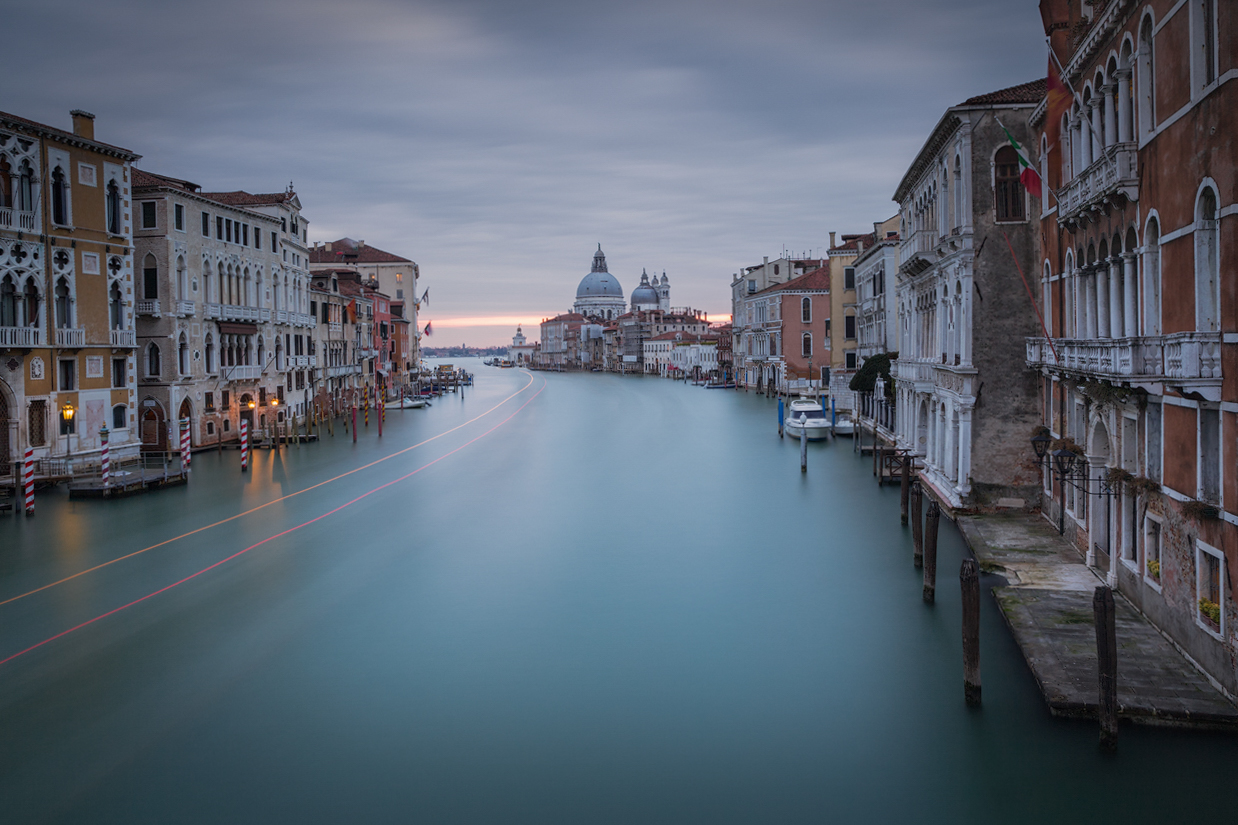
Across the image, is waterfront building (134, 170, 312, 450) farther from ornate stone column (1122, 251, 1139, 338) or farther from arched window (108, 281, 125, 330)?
ornate stone column (1122, 251, 1139, 338)

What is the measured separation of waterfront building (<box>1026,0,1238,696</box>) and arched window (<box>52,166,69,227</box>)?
23648mm

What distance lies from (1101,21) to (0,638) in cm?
1654

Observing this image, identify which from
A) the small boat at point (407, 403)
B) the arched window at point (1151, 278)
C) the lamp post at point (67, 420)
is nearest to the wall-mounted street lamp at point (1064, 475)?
the arched window at point (1151, 278)

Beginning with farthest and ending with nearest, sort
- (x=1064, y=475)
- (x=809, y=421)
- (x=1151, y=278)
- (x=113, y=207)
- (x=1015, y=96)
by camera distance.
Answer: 1. (x=809, y=421)
2. (x=113, y=207)
3. (x=1015, y=96)
4. (x=1064, y=475)
5. (x=1151, y=278)

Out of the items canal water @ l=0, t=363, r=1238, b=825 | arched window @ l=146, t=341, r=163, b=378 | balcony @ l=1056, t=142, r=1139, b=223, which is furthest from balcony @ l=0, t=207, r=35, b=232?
balcony @ l=1056, t=142, r=1139, b=223

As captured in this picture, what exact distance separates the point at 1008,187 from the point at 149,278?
25.4m

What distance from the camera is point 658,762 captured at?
377 inches

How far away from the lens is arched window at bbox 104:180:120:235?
87.9 ft

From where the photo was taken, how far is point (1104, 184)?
1206 cm

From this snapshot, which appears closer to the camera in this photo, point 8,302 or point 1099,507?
point 1099,507

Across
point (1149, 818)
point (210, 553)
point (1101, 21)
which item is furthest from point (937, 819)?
point (210, 553)

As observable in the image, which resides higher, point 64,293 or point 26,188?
point 26,188

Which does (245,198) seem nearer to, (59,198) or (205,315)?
(205,315)

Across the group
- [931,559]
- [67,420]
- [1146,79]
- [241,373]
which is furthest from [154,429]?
[1146,79]
